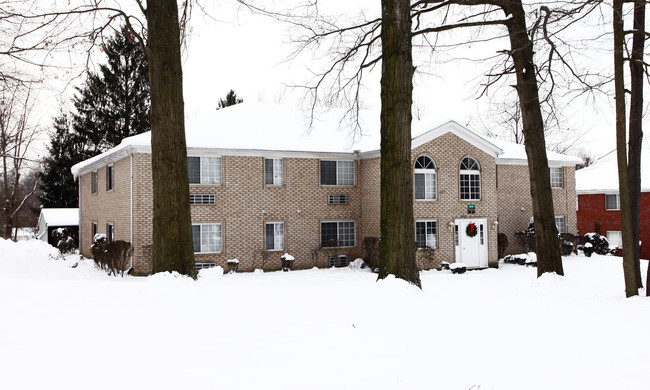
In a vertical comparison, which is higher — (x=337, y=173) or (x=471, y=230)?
(x=337, y=173)

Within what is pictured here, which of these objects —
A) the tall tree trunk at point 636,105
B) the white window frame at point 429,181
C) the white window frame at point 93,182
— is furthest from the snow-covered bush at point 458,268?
the white window frame at point 93,182

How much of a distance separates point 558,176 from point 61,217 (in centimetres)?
2982

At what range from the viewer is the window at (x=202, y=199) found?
20.5 m

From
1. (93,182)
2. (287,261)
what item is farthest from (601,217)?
(93,182)

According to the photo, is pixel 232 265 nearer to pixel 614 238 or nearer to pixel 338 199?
pixel 338 199

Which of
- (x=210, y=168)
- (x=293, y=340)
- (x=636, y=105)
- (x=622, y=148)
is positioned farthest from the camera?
(x=210, y=168)

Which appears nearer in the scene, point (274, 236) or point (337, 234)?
point (274, 236)

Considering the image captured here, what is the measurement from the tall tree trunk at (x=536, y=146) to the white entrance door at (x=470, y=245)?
9307 millimetres

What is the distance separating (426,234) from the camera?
22.5m

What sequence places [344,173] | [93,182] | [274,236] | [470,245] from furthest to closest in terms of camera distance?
1. [93,182]
2. [470,245]
3. [344,173]
4. [274,236]

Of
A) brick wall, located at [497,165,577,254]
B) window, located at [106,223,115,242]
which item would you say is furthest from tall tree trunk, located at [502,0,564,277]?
window, located at [106,223,115,242]

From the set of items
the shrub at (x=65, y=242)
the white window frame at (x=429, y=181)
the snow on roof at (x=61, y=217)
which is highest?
the white window frame at (x=429, y=181)

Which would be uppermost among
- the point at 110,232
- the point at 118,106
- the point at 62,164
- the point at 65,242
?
the point at 118,106

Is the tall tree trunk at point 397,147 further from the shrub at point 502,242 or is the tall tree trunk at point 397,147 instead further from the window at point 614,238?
the window at point 614,238
